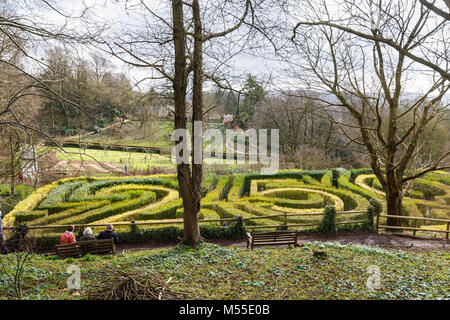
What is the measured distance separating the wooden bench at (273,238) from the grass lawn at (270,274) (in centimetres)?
134

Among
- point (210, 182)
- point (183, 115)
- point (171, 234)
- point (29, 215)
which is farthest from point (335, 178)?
point (29, 215)

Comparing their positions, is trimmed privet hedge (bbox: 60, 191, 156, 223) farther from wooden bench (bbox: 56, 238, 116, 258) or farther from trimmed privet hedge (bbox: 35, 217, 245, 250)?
wooden bench (bbox: 56, 238, 116, 258)

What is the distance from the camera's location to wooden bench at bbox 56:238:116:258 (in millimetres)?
8172

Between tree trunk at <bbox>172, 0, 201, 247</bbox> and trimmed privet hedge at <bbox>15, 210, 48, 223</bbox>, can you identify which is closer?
tree trunk at <bbox>172, 0, 201, 247</bbox>

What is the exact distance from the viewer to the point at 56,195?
547 inches

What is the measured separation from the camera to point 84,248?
8.42m

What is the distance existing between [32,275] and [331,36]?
1097cm

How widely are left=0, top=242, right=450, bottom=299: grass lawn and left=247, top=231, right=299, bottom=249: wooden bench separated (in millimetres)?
1337

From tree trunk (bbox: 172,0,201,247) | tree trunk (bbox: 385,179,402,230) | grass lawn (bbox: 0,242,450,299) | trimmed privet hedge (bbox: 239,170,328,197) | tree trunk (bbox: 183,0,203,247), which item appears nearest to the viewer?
grass lawn (bbox: 0,242,450,299)

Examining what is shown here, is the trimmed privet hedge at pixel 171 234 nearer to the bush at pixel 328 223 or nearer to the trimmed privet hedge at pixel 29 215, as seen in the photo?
the trimmed privet hedge at pixel 29 215

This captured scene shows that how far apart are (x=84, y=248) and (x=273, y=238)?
5.58 m

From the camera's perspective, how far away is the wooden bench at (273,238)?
921 cm

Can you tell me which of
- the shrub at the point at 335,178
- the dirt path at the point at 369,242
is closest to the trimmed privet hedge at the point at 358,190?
the shrub at the point at 335,178

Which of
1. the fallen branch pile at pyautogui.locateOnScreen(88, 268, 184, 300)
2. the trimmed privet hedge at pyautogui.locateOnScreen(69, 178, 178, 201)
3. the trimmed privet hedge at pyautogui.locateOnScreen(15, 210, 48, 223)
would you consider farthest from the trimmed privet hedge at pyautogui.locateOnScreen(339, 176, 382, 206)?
the trimmed privet hedge at pyautogui.locateOnScreen(15, 210, 48, 223)
